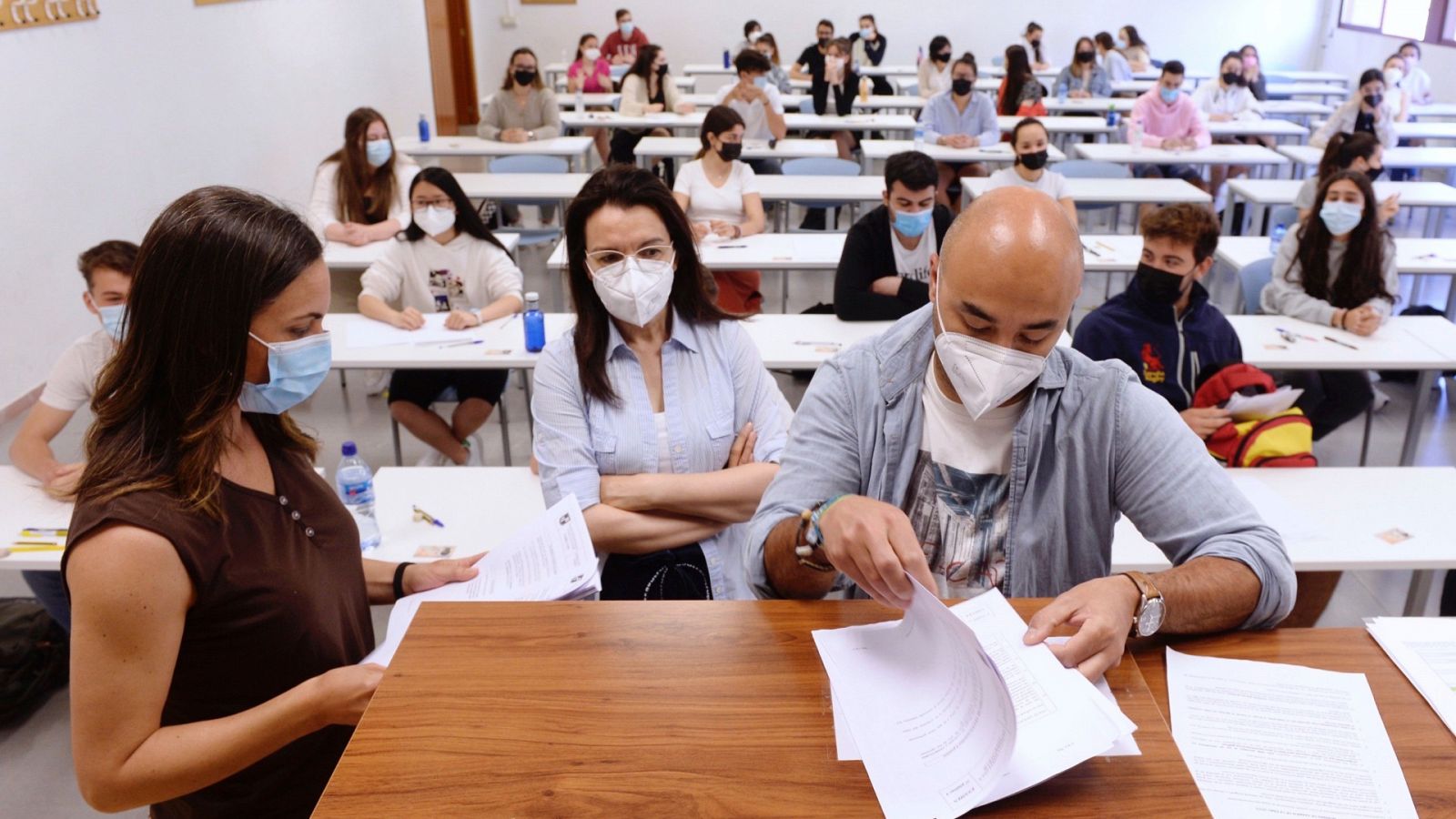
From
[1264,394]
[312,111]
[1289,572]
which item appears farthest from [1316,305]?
[312,111]

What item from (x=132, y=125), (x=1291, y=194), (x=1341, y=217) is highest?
(x=132, y=125)

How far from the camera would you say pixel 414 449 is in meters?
4.51

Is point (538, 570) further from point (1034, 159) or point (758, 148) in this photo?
point (758, 148)

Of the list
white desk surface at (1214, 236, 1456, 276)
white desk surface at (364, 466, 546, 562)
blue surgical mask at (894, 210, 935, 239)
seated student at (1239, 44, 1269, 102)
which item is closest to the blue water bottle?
white desk surface at (364, 466, 546, 562)

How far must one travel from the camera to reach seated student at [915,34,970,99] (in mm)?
10450

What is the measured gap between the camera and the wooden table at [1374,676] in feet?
3.03

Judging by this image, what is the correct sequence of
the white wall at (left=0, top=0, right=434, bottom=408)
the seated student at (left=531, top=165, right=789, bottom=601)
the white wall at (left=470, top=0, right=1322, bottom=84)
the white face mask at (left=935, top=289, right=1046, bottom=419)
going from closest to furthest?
the white face mask at (left=935, top=289, right=1046, bottom=419) → the seated student at (left=531, top=165, right=789, bottom=601) → the white wall at (left=0, top=0, right=434, bottom=408) → the white wall at (left=470, top=0, right=1322, bottom=84)

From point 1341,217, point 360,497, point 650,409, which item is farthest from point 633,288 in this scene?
point 1341,217

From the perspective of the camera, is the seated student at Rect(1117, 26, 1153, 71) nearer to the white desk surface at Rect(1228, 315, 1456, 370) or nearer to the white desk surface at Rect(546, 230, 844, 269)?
the white desk surface at Rect(546, 230, 844, 269)

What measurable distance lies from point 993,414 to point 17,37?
17.4 feet

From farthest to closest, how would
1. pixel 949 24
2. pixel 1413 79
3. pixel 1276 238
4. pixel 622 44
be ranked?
pixel 949 24 < pixel 622 44 < pixel 1413 79 < pixel 1276 238

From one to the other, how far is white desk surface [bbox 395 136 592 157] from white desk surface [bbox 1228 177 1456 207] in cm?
460

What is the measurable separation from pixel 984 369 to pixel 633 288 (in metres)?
1.13

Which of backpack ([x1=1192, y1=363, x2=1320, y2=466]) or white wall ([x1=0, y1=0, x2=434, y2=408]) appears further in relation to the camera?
white wall ([x1=0, y1=0, x2=434, y2=408])
